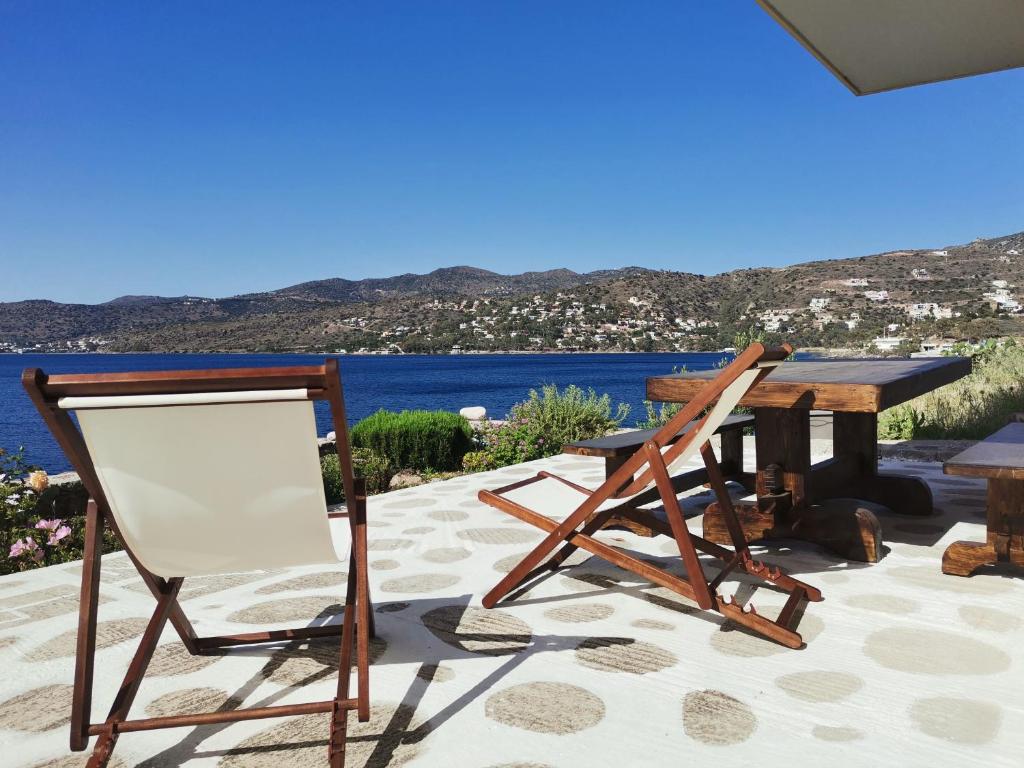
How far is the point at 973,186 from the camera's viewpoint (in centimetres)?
2955

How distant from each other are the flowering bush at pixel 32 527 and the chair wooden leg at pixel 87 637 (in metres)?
2.72

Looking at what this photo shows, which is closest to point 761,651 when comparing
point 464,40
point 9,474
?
point 9,474

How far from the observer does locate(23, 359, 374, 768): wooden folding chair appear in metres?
1.53

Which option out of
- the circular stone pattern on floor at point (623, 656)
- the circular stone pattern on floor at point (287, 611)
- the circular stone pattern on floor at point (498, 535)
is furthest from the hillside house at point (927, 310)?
the circular stone pattern on floor at point (287, 611)

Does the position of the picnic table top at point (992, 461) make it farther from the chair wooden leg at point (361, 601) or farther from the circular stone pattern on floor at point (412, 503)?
the circular stone pattern on floor at point (412, 503)

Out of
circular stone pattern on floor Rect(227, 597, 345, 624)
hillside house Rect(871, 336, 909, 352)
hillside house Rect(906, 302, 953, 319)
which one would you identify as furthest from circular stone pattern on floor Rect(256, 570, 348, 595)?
hillside house Rect(906, 302, 953, 319)

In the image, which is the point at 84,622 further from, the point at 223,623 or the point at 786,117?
the point at 786,117

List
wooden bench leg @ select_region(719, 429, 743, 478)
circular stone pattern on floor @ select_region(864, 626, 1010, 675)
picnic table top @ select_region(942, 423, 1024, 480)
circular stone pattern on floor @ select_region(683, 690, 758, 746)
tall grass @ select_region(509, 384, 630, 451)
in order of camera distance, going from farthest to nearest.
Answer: tall grass @ select_region(509, 384, 630, 451) < wooden bench leg @ select_region(719, 429, 743, 478) < picnic table top @ select_region(942, 423, 1024, 480) < circular stone pattern on floor @ select_region(864, 626, 1010, 675) < circular stone pattern on floor @ select_region(683, 690, 758, 746)

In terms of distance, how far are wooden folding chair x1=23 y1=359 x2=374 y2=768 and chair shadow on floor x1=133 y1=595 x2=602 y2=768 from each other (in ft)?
0.49

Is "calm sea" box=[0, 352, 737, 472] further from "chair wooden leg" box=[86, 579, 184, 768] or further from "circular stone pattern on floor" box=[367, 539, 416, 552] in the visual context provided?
"chair wooden leg" box=[86, 579, 184, 768]

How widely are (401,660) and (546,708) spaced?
0.59m

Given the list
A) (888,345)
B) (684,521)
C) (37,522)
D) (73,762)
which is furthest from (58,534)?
(888,345)

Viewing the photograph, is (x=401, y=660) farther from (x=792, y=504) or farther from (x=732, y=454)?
(x=732, y=454)

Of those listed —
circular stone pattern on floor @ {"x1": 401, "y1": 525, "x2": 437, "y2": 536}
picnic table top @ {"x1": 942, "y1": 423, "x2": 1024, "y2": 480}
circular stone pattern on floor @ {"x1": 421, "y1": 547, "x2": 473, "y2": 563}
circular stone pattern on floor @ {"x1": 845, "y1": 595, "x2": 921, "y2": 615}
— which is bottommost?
circular stone pattern on floor @ {"x1": 401, "y1": 525, "x2": 437, "y2": 536}
